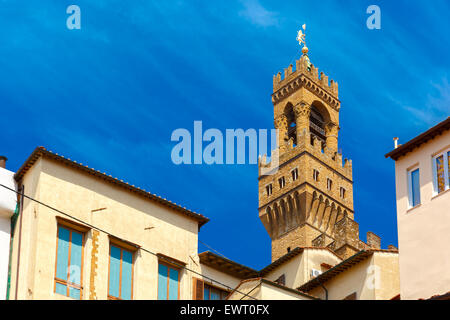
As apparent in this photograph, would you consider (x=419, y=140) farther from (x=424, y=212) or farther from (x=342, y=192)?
(x=342, y=192)

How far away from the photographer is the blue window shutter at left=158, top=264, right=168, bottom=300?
33.0 m

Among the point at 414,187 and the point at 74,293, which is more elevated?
the point at 414,187

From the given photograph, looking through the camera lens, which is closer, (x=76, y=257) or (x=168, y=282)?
(x=76, y=257)

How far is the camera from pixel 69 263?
30.7 metres

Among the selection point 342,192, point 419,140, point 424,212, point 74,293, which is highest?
point 342,192

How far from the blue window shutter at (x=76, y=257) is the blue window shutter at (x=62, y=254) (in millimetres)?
184

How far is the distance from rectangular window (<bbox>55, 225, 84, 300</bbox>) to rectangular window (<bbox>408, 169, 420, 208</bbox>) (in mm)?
10437

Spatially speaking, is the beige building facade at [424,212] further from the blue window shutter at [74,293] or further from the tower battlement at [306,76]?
the tower battlement at [306,76]

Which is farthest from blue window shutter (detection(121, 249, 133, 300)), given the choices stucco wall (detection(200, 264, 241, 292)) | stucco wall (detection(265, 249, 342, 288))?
stucco wall (detection(265, 249, 342, 288))

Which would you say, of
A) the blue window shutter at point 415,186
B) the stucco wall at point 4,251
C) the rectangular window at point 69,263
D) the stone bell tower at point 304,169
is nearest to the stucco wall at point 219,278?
the rectangular window at point 69,263

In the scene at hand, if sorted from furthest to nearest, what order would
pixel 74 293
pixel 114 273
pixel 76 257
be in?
pixel 114 273 → pixel 76 257 → pixel 74 293

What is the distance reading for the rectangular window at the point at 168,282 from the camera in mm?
33125

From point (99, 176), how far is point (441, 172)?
417 inches

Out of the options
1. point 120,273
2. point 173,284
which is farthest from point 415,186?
point 120,273
